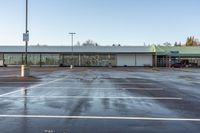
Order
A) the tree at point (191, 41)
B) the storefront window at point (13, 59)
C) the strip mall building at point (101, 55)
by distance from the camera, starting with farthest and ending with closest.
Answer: the tree at point (191, 41), the storefront window at point (13, 59), the strip mall building at point (101, 55)

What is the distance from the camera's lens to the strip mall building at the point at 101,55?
89.8 metres

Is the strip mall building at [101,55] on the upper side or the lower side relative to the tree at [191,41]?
lower

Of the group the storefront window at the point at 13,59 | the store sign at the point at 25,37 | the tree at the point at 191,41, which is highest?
the tree at the point at 191,41

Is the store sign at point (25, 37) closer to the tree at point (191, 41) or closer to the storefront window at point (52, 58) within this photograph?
the storefront window at point (52, 58)

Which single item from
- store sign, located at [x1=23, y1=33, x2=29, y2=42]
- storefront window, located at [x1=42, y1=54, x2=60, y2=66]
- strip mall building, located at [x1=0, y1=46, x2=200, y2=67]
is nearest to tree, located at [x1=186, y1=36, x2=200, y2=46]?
strip mall building, located at [x1=0, y1=46, x2=200, y2=67]

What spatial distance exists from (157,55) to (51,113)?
8099 centimetres

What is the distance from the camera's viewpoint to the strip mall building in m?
89.8

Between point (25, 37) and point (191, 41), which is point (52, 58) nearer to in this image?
point (25, 37)

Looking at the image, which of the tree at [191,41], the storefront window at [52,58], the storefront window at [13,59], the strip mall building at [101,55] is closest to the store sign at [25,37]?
the strip mall building at [101,55]

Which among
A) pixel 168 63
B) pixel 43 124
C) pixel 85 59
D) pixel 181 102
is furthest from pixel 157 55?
pixel 43 124

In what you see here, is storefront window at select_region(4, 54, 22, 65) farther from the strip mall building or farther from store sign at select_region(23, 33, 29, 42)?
store sign at select_region(23, 33, 29, 42)

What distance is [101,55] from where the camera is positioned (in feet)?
Result: 303

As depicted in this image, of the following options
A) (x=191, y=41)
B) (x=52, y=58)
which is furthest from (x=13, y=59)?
(x=191, y=41)

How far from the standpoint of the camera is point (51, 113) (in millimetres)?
10922
